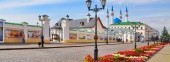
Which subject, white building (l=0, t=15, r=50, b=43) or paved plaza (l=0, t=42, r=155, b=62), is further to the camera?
white building (l=0, t=15, r=50, b=43)

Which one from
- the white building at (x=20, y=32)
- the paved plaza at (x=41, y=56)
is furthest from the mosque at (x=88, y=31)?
the paved plaza at (x=41, y=56)

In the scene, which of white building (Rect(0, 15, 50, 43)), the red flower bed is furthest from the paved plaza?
white building (Rect(0, 15, 50, 43))

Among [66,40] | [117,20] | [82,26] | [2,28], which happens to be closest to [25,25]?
[2,28]

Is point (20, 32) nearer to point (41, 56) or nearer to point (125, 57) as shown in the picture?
point (41, 56)

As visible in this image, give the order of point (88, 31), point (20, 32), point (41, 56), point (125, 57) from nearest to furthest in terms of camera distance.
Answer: point (125, 57), point (41, 56), point (20, 32), point (88, 31)

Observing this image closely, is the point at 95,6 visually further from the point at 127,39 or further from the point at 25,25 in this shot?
the point at 127,39

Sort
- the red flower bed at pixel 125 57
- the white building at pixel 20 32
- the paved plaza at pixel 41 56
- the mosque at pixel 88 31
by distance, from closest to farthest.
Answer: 1. the red flower bed at pixel 125 57
2. the paved plaza at pixel 41 56
3. the white building at pixel 20 32
4. the mosque at pixel 88 31

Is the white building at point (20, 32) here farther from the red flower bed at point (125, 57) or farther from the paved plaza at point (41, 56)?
the red flower bed at point (125, 57)

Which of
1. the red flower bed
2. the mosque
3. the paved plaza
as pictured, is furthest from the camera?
the mosque

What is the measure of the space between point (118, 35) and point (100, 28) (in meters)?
7.24

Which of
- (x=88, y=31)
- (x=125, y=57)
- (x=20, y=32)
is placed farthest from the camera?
(x=88, y=31)

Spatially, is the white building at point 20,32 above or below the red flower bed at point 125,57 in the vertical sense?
above

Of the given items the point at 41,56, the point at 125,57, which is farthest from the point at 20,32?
the point at 125,57

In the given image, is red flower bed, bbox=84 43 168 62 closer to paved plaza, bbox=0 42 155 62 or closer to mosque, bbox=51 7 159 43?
paved plaza, bbox=0 42 155 62
